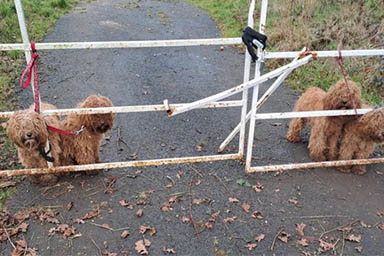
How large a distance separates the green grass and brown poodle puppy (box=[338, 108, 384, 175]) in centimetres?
254

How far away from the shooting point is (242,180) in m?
4.59

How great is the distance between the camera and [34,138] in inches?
149

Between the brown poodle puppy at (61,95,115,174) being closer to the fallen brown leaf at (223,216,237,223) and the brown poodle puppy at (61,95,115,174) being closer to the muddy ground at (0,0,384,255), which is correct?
the muddy ground at (0,0,384,255)

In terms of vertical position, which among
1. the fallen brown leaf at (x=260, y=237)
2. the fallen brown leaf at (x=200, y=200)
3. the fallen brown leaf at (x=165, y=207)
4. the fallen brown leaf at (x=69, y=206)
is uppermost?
the fallen brown leaf at (x=69, y=206)

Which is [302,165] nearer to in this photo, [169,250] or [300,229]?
[300,229]

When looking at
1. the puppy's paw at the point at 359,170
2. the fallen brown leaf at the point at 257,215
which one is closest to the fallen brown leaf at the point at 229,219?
the fallen brown leaf at the point at 257,215

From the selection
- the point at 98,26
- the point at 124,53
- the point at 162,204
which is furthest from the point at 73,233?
the point at 98,26

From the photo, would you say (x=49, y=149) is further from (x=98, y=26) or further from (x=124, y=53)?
(x=98, y=26)

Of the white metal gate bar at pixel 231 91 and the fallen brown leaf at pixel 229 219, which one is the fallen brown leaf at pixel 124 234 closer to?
the fallen brown leaf at pixel 229 219

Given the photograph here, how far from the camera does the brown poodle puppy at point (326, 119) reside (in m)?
4.34

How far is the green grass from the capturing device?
751 centimetres

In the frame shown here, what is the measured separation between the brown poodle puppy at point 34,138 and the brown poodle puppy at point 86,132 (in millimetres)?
134

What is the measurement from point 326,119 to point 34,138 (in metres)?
3.79

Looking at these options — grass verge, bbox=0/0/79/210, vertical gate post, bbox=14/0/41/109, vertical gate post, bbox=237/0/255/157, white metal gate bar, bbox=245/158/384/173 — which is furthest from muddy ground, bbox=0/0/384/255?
vertical gate post, bbox=14/0/41/109
